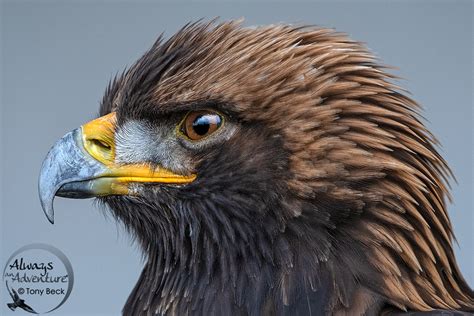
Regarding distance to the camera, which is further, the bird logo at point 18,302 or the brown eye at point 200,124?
the bird logo at point 18,302

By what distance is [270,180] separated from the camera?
2.37m

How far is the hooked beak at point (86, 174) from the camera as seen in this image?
8.11 feet

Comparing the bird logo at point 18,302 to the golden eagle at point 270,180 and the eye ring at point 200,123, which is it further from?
the eye ring at point 200,123

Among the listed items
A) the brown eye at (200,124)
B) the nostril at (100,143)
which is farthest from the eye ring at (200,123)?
the nostril at (100,143)

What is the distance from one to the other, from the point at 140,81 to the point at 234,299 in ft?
2.49

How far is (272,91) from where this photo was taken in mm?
2422

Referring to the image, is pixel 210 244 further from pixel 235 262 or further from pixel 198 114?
pixel 198 114

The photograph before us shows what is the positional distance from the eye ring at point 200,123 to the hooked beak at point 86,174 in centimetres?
13

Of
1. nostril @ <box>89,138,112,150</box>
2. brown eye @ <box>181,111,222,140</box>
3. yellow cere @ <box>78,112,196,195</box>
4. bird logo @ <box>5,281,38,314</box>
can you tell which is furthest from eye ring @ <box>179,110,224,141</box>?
bird logo @ <box>5,281,38,314</box>

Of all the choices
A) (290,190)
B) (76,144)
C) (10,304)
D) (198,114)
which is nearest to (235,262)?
(290,190)

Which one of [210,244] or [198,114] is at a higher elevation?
[198,114]

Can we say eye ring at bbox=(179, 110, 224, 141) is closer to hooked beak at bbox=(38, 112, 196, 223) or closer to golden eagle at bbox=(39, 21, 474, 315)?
golden eagle at bbox=(39, 21, 474, 315)

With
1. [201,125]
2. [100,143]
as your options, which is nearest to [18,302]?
[100,143]

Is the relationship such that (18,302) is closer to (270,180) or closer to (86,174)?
(86,174)
